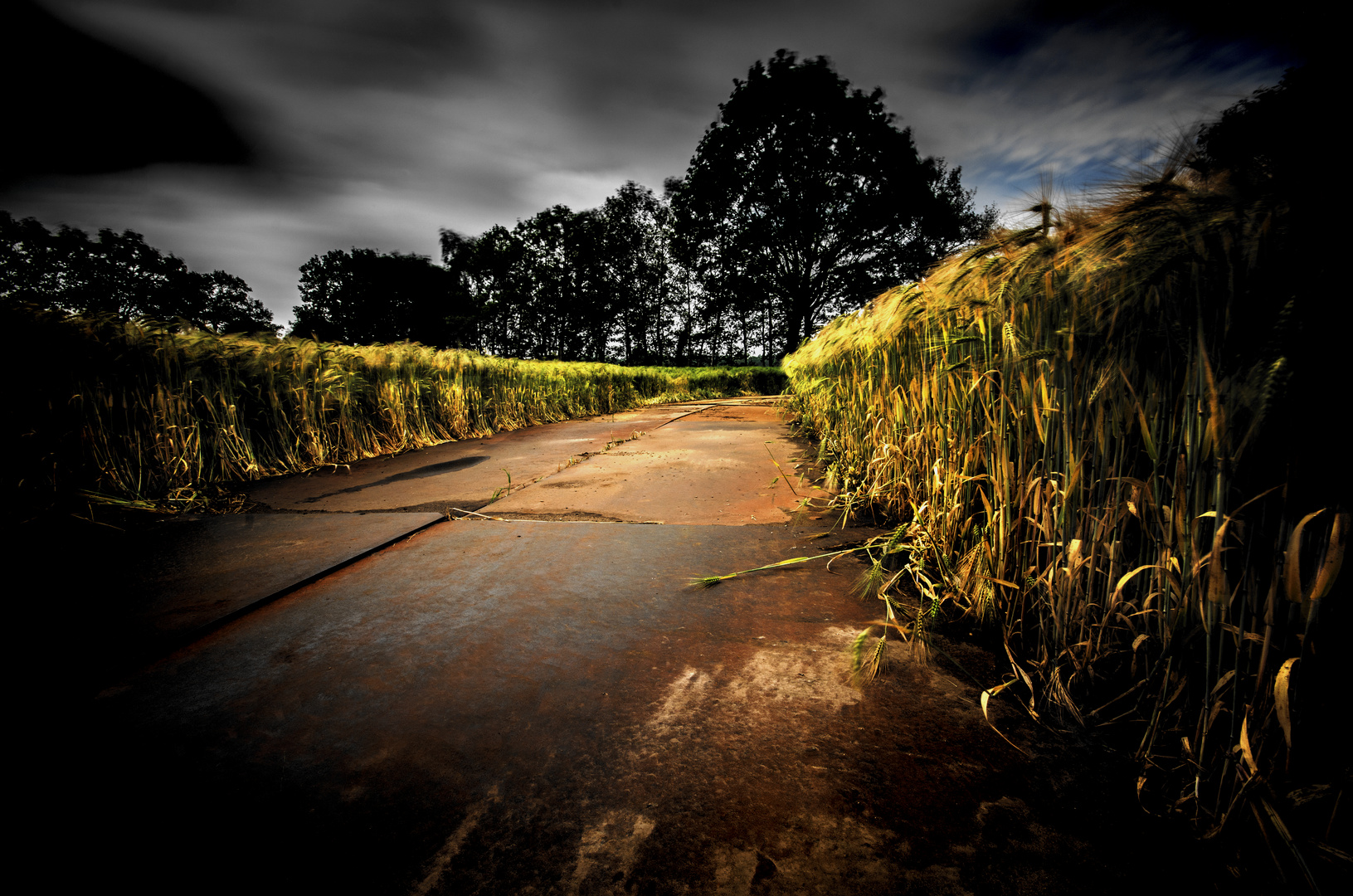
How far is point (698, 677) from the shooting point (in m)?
1.00

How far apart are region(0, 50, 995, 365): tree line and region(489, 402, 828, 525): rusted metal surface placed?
57.0 feet

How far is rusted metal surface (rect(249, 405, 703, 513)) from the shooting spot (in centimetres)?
251

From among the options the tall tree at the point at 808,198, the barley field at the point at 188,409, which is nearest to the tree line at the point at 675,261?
the tall tree at the point at 808,198

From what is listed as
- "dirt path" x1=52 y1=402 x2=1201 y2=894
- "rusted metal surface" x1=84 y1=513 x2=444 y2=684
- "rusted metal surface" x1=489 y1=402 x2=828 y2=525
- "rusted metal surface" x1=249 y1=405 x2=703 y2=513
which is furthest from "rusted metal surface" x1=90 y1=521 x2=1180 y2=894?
"rusted metal surface" x1=249 y1=405 x2=703 y2=513

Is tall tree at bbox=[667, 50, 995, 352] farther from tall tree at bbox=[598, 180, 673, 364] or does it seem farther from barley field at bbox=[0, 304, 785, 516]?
barley field at bbox=[0, 304, 785, 516]

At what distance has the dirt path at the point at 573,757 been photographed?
608mm

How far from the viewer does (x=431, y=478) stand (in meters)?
3.13

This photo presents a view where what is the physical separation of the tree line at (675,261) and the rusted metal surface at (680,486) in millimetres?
17385

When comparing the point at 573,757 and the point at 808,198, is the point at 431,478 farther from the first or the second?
the point at 808,198

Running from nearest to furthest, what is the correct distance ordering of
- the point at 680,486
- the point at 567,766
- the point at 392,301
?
1. the point at 567,766
2. the point at 680,486
3. the point at 392,301

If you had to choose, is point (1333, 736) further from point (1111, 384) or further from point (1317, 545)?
point (1111, 384)

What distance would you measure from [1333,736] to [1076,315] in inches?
31.8

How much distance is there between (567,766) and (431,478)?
2.83m

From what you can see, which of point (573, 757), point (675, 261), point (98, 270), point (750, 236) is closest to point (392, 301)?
point (98, 270)
